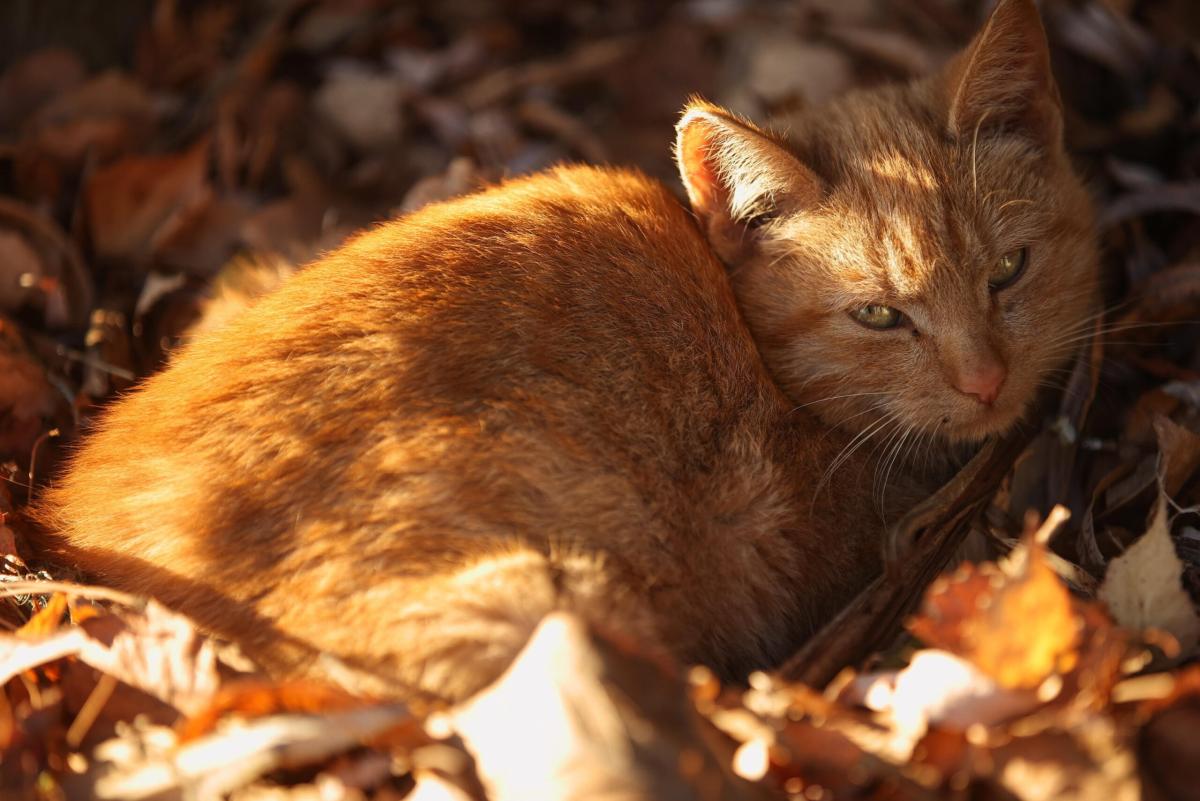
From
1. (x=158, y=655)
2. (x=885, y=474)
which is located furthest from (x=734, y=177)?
(x=158, y=655)

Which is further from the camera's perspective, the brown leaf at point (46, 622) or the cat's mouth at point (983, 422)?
the cat's mouth at point (983, 422)

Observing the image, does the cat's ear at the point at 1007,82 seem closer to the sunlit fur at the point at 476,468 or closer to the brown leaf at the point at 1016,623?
the sunlit fur at the point at 476,468

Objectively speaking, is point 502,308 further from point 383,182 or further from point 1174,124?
point 1174,124

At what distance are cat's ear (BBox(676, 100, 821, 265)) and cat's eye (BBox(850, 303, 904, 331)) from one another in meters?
0.29

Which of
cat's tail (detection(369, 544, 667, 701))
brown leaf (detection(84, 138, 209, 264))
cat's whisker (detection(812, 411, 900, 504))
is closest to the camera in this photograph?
cat's tail (detection(369, 544, 667, 701))

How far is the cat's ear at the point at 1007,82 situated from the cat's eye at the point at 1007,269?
30cm

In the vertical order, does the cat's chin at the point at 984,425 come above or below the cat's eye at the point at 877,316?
below

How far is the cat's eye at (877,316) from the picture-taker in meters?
2.42

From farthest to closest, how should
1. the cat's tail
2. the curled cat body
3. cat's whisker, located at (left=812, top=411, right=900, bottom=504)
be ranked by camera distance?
1. cat's whisker, located at (left=812, top=411, right=900, bottom=504)
2. the curled cat body
3. the cat's tail

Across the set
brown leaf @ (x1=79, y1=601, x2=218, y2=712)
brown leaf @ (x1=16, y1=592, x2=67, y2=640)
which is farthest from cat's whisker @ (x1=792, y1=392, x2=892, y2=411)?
brown leaf @ (x1=16, y1=592, x2=67, y2=640)

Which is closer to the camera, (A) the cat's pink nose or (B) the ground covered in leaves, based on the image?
(B) the ground covered in leaves

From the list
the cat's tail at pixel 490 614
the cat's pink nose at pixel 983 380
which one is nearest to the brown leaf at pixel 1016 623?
the cat's tail at pixel 490 614

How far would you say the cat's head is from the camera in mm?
2357

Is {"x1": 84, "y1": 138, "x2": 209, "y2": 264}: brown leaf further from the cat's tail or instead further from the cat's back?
the cat's tail
